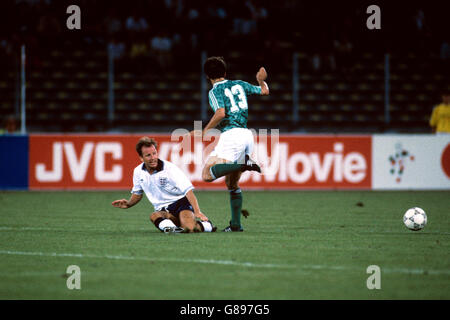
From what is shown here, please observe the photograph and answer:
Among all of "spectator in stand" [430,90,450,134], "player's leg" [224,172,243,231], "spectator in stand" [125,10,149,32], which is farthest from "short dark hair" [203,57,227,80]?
"spectator in stand" [125,10,149,32]

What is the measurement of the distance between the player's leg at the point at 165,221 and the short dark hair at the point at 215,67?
175 cm

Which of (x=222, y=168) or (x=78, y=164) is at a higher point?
(x=222, y=168)

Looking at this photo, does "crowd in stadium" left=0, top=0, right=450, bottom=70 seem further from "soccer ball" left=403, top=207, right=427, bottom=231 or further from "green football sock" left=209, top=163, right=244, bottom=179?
"soccer ball" left=403, top=207, right=427, bottom=231

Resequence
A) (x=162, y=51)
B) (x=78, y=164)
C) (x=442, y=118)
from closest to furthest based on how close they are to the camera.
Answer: (x=78, y=164), (x=442, y=118), (x=162, y=51)

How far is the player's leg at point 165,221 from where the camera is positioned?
9.61m

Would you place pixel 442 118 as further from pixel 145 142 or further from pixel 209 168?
pixel 145 142

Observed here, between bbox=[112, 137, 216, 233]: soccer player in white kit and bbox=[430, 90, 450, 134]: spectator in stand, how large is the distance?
1099cm

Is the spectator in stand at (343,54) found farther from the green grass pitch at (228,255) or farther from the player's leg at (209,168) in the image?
the player's leg at (209,168)

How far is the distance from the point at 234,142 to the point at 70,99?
12.8m

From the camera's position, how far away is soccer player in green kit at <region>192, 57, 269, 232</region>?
995 cm

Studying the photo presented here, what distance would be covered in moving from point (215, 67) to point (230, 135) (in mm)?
830

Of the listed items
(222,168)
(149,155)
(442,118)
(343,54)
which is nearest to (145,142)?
(149,155)

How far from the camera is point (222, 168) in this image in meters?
9.92
